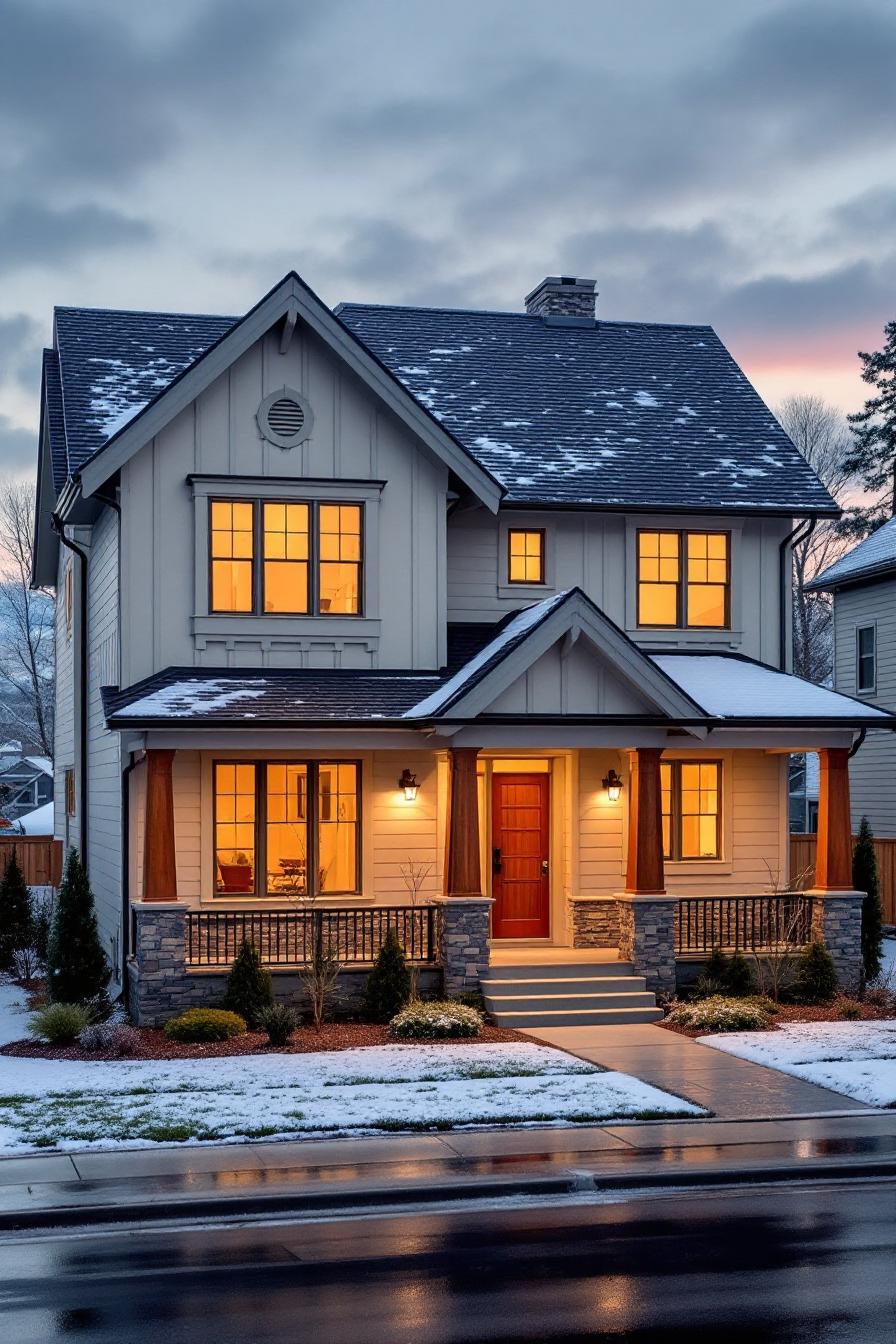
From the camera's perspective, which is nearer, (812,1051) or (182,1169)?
(182,1169)

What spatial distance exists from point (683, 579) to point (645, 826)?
4.82m

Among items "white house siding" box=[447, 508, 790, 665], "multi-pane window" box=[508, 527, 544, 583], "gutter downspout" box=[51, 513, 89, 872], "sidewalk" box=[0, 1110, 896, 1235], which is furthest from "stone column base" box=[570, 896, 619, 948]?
"gutter downspout" box=[51, 513, 89, 872]

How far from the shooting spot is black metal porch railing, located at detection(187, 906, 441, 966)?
2036cm

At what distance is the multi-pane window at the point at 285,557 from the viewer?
866 inches

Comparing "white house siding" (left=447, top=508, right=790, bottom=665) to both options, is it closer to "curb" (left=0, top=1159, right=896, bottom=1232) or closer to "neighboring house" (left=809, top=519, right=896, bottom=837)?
"neighboring house" (left=809, top=519, right=896, bottom=837)

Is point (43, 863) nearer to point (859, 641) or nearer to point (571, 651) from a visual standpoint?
point (859, 641)

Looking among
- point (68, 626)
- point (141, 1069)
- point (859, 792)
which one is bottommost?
point (141, 1069)

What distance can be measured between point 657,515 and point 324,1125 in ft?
41.2

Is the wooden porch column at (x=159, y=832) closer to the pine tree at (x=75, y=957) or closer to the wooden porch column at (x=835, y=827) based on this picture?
the pine tree at (x=75, y=957)

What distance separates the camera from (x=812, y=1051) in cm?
1791

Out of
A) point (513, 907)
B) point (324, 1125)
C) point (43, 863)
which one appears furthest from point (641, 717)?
point (43, 863)

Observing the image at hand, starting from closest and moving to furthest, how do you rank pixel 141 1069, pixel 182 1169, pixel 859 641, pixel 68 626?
pixel 182 1169 → pixel 141 1069 → pixel 68 626 → pixel 859 641

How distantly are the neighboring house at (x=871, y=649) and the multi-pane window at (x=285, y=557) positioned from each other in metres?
16.6

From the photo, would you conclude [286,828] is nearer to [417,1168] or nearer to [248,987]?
[248,987]
